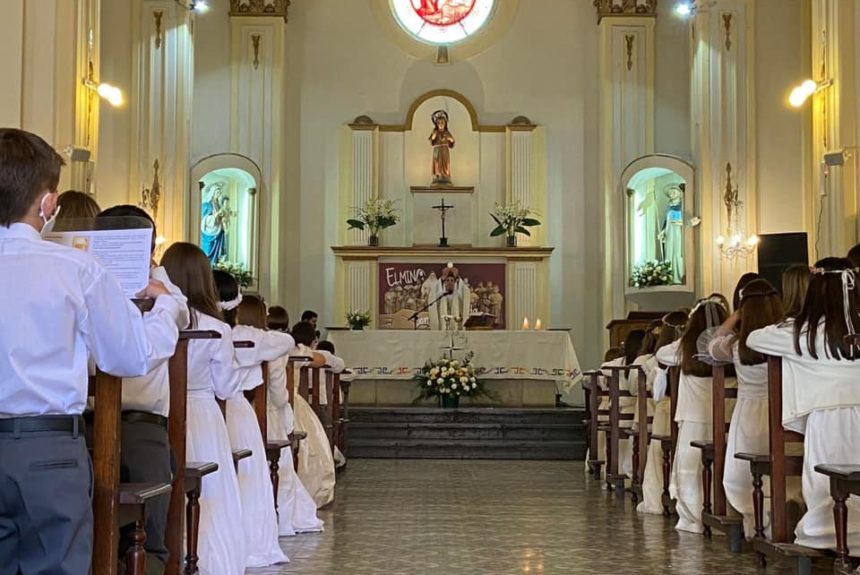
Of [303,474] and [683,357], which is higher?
[683,357]

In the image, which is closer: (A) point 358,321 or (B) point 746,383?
(B) point 746,383

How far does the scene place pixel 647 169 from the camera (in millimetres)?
16719

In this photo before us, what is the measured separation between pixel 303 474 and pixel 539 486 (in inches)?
100

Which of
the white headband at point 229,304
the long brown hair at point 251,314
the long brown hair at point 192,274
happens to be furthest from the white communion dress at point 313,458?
the long brown hair at point 192,274

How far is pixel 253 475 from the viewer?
5.79 meters

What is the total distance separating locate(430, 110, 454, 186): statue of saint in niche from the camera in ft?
58.1

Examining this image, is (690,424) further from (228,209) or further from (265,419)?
(228,209)

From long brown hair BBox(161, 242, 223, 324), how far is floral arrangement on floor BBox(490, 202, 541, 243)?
41.6 ft

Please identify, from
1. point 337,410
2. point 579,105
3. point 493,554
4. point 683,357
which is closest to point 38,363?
point 493,554

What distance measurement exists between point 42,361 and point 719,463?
4755 mm

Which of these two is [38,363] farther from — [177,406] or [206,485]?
[206,485]

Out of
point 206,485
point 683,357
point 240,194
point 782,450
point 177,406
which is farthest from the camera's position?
point 240,194

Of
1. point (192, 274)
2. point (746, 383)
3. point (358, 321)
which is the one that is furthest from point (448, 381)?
point (192, 274)

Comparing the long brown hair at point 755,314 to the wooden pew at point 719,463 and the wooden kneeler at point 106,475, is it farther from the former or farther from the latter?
the wooden kneeler at point 106,475
